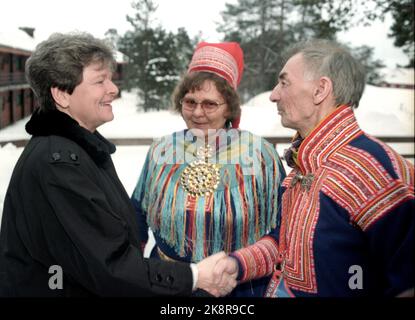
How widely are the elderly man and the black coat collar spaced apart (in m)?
0.70

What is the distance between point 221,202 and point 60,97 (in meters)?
0.90

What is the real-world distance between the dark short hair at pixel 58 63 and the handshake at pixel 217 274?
816 mm

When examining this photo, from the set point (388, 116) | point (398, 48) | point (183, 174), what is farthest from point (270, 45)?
point (183, 174)

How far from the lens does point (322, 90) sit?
1.34m

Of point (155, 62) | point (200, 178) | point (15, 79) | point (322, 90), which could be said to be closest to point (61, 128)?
point (200, 178)

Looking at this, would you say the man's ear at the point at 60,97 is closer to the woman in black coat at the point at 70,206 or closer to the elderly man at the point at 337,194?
the woman in black coat at the point at 70,206

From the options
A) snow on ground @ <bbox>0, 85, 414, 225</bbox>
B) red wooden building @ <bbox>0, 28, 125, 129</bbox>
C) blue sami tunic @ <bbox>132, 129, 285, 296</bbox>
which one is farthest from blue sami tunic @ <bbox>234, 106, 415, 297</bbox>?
red wooden building @ <bbox>0, 28, 125, 129</bbox>

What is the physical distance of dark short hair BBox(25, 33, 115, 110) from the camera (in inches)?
48.9

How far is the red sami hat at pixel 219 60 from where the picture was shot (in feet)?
6.31

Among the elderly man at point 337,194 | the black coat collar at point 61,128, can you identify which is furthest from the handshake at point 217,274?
the black coat collar at point 61,128

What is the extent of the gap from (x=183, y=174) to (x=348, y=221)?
0.91 meters

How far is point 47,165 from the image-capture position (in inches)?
45.3

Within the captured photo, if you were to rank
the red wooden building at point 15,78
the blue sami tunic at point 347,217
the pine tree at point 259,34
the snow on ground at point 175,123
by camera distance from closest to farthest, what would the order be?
the blue sami tunic at point 347,217 → the red wooden building at point 15,78 → the snow on ground at point 175,123 → the pine tree at point 259,34

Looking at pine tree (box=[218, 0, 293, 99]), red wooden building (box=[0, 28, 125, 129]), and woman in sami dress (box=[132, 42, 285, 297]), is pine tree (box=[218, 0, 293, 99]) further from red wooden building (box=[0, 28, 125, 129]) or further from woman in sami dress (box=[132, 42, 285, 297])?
woman in sami dress (box=[132, 42, 285, 297])
